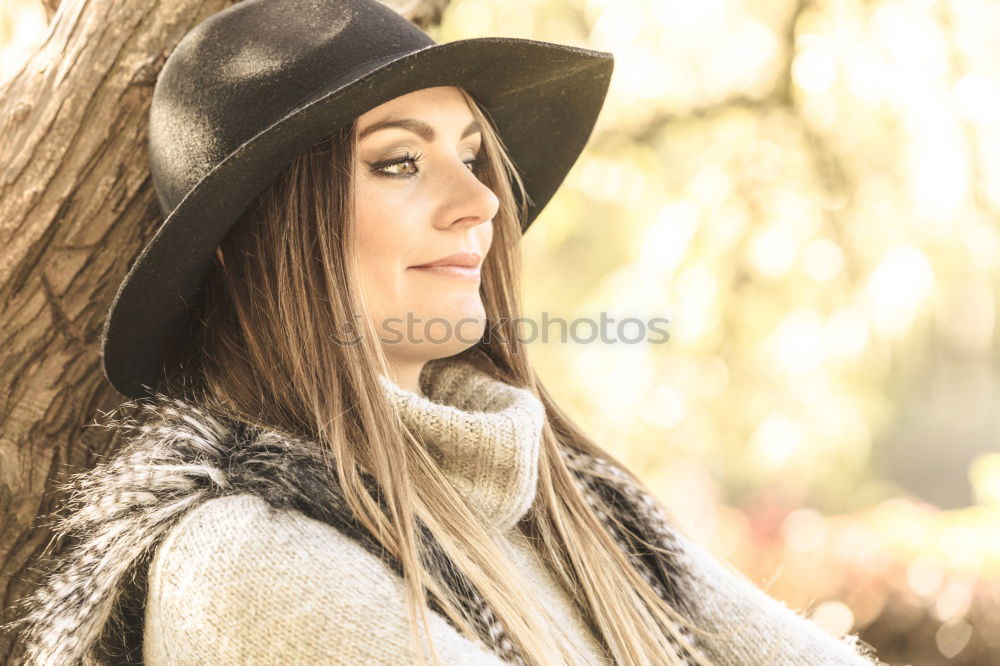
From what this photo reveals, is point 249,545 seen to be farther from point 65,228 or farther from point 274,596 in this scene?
point 65,228

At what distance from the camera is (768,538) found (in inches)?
179

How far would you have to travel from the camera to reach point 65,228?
199 cm

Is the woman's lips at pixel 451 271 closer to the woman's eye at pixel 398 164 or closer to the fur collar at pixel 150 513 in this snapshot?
the woman's eye at pixel 398 164

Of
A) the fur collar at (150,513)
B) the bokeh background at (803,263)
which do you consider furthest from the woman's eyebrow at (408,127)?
the bokeh background at (803,263)

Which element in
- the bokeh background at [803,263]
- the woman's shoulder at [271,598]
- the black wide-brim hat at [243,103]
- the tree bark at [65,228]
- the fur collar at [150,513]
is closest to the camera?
the woman's shoulder at [271,598]

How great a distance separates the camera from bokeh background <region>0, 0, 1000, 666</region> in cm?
372

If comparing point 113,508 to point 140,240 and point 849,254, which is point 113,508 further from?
point 849,254

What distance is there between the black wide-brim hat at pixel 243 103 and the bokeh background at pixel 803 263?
2217mm

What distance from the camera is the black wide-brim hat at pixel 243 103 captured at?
159 centimetres

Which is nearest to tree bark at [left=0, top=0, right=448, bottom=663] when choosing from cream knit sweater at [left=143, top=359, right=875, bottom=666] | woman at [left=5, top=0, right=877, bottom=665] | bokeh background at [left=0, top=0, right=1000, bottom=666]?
woman at [left=5, top=0, right=877, bottom=665]

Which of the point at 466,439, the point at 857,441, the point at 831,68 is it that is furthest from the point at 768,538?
the point at 466,439

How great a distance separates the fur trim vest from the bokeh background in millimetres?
1972

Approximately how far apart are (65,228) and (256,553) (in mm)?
999

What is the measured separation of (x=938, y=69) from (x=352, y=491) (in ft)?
10.2
